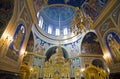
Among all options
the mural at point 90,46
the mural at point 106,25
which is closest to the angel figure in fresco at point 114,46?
the mural at point 106,25

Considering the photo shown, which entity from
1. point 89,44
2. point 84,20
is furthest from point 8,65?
point 89,44

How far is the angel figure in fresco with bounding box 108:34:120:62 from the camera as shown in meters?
9.99

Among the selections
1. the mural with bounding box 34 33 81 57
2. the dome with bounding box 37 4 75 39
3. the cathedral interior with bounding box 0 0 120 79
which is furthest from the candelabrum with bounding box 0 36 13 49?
the dome with bounding box 37 4 75 39

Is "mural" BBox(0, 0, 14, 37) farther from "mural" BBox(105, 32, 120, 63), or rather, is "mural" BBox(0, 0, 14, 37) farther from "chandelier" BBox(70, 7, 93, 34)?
"mural" BBox(105, 32, 120, 63)

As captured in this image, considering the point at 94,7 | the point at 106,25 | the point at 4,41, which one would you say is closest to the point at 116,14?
the point at 106,25

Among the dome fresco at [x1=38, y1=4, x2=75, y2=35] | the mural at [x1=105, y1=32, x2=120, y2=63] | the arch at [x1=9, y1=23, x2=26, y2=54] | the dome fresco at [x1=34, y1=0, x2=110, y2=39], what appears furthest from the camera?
the dome fresco at [x1=38, y1=4, x2=75, y2=35]

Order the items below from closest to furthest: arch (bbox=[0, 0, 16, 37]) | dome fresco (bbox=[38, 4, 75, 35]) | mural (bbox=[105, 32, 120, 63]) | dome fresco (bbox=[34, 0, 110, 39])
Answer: arch (bbox=[0, 0, 16, 37]) < mural (bbox=[105, 32, 120, 63]) < dome fresco (bbox=[34, 0, 110, 39]) < dome fresco (bbox=[38, 4, 75, 35])

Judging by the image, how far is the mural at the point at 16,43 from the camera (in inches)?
323

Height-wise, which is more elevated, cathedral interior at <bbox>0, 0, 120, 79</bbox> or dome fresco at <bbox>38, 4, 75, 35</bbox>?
dome fresco at <bbox>38, 4, 75, 35</bbox>

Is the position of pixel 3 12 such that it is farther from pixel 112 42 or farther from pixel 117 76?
pixel 117 76

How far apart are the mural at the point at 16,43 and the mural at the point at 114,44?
7594 mm

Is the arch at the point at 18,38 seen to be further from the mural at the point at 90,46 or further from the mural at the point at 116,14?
the mural at the point at 90,46

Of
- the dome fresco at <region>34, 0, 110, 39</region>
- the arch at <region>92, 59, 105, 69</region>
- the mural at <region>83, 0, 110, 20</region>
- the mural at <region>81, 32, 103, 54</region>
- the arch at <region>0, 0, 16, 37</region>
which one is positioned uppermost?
the dome fresco at <region>34, 0, 110, 39</region>

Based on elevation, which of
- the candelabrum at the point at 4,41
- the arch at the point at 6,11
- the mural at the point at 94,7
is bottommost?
the candelabrum at the point at 4,41
